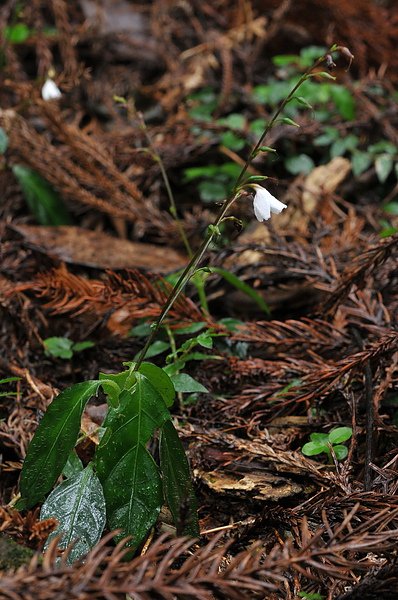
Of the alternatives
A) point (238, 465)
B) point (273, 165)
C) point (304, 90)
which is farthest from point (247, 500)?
point (304, 90)

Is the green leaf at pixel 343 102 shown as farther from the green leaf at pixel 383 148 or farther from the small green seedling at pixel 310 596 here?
the small green seedling at pixel 310 596

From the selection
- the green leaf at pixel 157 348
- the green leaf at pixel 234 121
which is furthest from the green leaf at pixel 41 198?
the green leaf at pixel 157 348

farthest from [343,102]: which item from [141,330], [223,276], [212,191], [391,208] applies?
[141,330]

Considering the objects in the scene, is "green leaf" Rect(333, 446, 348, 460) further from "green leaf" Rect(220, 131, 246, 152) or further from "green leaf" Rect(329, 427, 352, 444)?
"green leaf" Rect(220, 131, 246, 152)

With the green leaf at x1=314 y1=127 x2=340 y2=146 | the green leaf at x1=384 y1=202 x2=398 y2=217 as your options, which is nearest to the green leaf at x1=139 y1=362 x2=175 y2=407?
the green leaf at x1=384 y1=202 x2=398 y2=217

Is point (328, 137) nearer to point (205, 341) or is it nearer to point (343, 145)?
point (343, 145)
